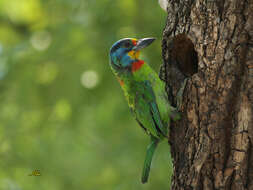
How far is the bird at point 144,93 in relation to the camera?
359cm

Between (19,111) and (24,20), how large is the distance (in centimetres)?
168

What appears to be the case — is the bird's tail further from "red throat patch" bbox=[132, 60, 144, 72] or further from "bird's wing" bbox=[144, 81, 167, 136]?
"red throat patch" bbox=[132, 60, 144, 72]

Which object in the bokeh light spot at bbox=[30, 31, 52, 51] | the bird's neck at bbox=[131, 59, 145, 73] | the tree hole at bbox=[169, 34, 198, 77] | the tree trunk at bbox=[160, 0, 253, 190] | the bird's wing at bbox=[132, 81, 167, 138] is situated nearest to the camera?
the tree trunk at bbox=[160, 0, 253, 190]

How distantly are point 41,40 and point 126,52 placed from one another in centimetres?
244

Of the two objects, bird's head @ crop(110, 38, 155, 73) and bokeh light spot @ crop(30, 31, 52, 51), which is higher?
bird's head @ crop(110, 38, 155, 73)

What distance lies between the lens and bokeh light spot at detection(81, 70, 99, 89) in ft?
19.6

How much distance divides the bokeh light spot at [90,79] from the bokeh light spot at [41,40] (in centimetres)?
73

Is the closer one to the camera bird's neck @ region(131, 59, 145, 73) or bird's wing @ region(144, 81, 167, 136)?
bird's wing @ region(144, 81, 167, 136)

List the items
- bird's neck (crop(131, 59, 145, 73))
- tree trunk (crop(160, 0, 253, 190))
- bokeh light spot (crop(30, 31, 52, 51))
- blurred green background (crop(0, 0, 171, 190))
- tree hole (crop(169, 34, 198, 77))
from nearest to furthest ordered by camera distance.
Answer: tree trunk (crop(160, 0, 253, 190)), tree hole (crop(169, 34, 198, 77)), bird's neck (crop(131, 59, 145, 73)), blurred green background (crop(0, 0, 171, 190)), bokeh light spot (crop(30, 31, 52, 51))

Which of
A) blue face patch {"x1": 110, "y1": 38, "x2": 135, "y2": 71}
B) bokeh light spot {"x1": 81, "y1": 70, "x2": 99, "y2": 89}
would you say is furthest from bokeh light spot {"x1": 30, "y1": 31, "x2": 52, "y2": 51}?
Result: blue face patch {"x1": 110, "y1": 38, "x2": 135, "y2": 71}

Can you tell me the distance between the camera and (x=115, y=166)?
600cm

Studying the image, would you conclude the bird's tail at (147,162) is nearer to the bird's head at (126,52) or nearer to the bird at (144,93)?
the bird at (144,93)

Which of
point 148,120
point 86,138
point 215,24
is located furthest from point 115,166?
point 215,24

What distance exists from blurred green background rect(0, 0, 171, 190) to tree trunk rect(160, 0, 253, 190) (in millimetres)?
2557
